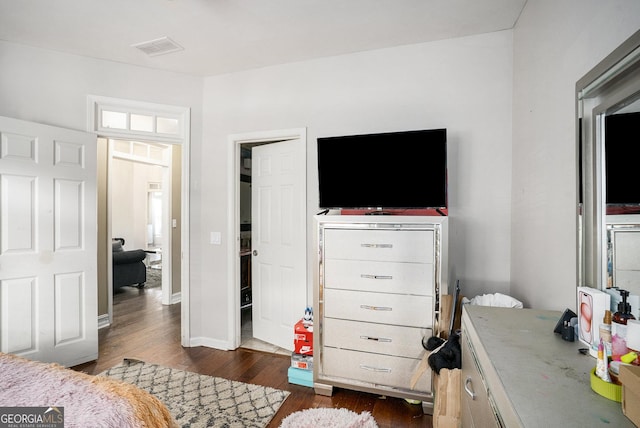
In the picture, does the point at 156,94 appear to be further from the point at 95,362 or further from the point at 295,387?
the point at 295,387

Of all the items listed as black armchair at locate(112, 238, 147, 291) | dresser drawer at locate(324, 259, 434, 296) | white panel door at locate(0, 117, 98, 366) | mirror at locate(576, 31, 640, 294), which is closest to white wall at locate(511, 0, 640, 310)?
mirror at locate(576, 31, 640, 294)

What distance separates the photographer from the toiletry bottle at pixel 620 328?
31.3 inches

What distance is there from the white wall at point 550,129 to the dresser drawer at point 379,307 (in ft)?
2.19

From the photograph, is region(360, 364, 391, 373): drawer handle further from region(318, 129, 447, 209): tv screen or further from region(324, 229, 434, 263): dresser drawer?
region(318, 129, 447, 209): tv screen

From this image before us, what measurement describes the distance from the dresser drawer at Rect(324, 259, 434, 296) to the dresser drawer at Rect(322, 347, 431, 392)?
1.55ft

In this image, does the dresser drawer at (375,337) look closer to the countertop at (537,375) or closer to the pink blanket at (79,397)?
the countertop at (537,375)

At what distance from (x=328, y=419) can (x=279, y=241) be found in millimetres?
1646

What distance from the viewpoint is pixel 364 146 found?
2.34 m

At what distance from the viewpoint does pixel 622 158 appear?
101 cm

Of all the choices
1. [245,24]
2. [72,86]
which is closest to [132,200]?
[72,86]

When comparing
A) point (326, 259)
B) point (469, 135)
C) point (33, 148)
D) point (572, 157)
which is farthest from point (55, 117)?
point (572, 157)

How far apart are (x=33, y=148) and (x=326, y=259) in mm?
2627

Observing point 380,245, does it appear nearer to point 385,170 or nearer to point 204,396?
point 385,170

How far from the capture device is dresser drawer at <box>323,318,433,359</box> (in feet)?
6.76
